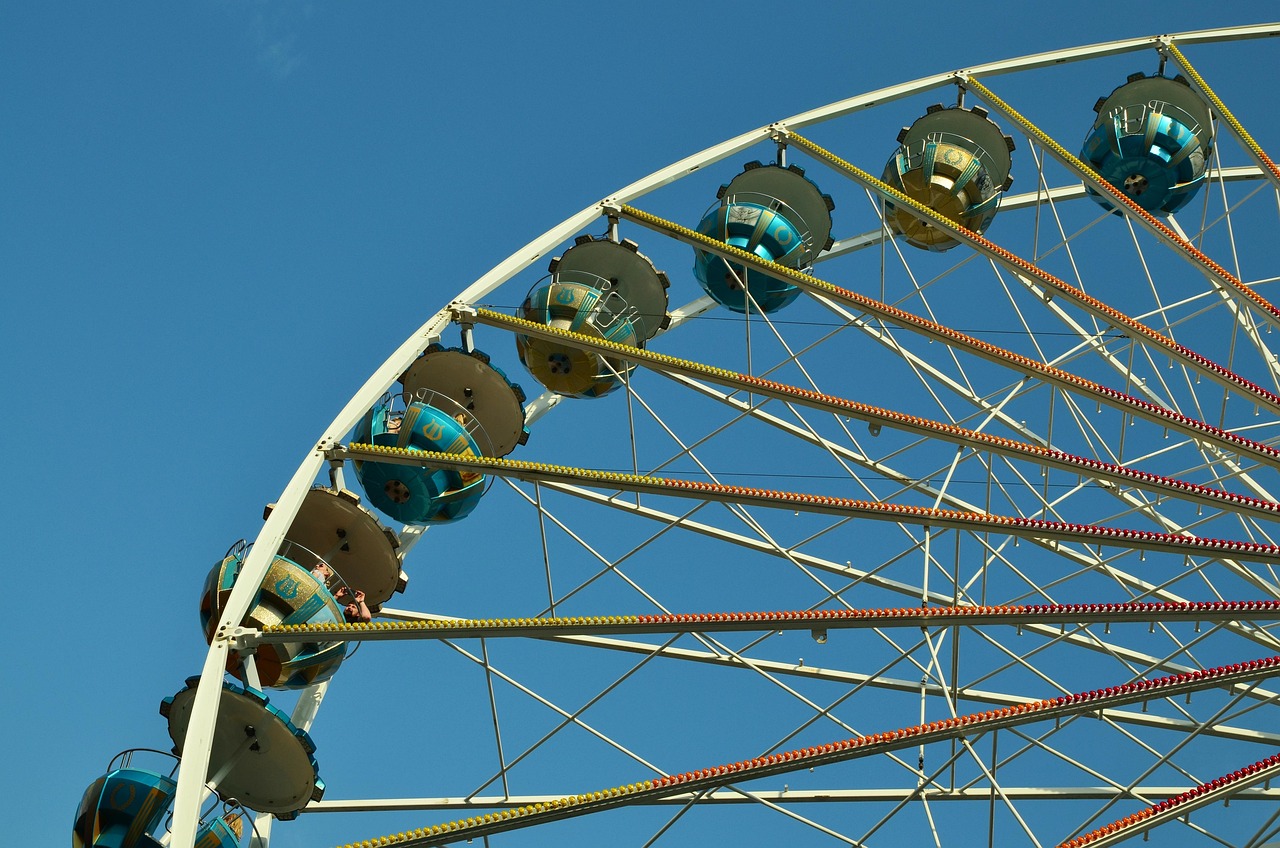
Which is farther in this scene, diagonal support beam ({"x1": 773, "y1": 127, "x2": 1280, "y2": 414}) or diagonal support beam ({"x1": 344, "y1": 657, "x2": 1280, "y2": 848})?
diagonal support beam ({"x1": 773, "y1": 127, "x2": 1280, "y2": 414})

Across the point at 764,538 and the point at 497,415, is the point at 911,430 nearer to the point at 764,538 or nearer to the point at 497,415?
the point at 764,538

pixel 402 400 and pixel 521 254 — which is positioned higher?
pixel 521 254

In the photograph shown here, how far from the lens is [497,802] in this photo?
1553 centimetres

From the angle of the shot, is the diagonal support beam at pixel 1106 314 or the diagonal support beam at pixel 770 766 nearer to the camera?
the diagonal support beam at pixel 770 766

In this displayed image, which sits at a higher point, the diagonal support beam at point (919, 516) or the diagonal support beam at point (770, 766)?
the diagonal support beam at point (919, 516)

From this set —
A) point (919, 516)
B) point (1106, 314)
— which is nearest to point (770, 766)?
point (919, 516)

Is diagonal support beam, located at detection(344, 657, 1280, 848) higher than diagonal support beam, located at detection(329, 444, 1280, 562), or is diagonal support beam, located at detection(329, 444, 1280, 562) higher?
diagonal support beam, located at detection(329, 444, 1280, 562)

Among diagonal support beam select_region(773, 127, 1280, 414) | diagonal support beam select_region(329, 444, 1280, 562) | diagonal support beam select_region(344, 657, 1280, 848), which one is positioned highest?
diagonal support beam select_region(773, 127, 1280, 414)

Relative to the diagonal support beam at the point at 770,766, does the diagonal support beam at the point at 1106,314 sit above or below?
above

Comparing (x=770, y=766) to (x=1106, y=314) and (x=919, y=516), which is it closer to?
(x=919, y=516)

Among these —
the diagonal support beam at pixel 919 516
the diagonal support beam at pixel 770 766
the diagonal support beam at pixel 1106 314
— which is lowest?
the diagonal support beam at pixel 770 766

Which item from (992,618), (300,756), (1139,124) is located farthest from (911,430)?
(1139,124)

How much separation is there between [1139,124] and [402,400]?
1104cm

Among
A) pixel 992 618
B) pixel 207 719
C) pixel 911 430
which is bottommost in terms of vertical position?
pixel 207 719
